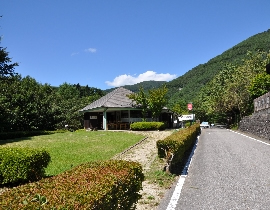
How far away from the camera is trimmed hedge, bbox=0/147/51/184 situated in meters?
7.82

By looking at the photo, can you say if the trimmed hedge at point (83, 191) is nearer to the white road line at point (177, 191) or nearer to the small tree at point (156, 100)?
the white road line at point (177, 191)

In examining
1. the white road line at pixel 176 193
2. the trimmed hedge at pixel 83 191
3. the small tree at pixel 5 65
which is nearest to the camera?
the trimmed hedge at pixel 83 191

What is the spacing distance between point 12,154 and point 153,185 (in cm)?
438

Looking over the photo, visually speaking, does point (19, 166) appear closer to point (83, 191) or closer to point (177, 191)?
point (177, 191)

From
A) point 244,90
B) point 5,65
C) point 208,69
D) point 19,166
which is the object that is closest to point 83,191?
point 19,166

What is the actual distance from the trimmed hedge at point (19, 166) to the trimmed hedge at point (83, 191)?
356 cm

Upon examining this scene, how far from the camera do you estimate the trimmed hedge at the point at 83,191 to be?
2.81 m

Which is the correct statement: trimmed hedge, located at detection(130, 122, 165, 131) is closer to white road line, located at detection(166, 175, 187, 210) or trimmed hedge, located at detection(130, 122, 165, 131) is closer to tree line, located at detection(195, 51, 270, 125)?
white road line, located at detection(166, 175, 187, 210)

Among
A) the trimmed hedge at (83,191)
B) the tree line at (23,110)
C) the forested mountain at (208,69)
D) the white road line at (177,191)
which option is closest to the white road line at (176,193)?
the white road line at (177,191)

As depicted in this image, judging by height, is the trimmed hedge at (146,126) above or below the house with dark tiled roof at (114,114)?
below

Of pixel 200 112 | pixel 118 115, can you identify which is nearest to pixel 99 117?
pixel 118 115

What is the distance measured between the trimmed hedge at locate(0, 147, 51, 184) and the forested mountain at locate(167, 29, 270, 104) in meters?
77.9

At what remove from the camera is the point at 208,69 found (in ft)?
329

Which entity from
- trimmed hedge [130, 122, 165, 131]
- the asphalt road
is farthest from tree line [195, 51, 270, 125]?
the asphalt road
